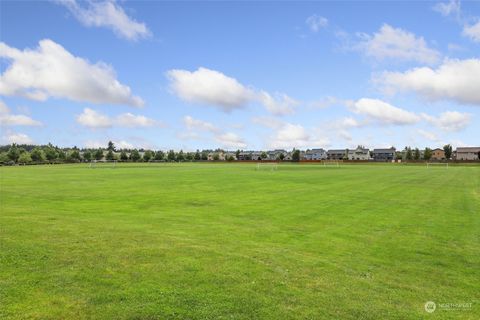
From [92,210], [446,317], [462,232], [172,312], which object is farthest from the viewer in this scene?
[92,210]

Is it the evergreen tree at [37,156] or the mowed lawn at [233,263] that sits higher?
the evergreen tree at [37,156]

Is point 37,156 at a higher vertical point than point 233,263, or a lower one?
higher

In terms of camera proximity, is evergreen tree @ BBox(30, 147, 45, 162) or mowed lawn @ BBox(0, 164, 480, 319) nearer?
mowed lawn @ BBox(0, 164, 480, 319)

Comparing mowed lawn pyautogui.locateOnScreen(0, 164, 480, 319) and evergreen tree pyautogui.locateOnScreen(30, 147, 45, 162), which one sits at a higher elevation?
evergreen tree pyautogui.locateOnScreen(30, 147, 45, 162)

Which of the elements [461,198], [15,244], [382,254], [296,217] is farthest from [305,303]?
[461,198]

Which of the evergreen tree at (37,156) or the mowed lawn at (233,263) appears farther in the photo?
the evergreen tree at (37,156)

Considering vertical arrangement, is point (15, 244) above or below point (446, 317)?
above

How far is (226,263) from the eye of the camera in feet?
36.7

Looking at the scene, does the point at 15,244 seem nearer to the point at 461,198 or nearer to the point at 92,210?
the point at 92,210

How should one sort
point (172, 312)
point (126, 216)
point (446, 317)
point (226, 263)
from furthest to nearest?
point (126, 216) < point (226, 263) < point (446, 317) < point (172, 312)

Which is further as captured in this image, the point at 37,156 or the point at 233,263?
the point at 37,156

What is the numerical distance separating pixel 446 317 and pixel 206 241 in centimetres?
809

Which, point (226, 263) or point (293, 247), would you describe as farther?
point (293, 247)

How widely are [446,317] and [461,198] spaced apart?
25381 mm
